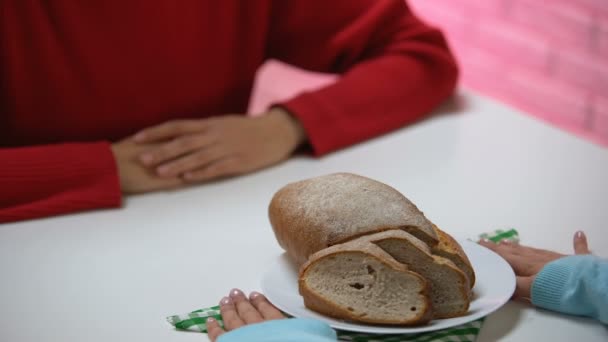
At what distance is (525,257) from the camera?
0.92 meters

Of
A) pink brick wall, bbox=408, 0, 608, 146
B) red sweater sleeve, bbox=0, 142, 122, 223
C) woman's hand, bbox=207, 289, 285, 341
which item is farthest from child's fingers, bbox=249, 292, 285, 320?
pink brick wall, bbox=408, 0, 608, 146

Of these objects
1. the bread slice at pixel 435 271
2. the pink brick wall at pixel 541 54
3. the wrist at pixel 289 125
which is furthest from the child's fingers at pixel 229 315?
the pink brick wall at pixel 541 54

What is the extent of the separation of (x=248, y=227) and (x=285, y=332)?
34 centimetres

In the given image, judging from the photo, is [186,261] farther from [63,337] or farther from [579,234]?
[579,234]

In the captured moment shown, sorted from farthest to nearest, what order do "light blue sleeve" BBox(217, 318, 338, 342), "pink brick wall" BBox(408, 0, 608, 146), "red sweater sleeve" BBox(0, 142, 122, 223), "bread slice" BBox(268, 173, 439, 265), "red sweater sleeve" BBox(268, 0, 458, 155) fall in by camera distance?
"pink brick wall" BBox(408, 0, 608, 146) → "red sweater sleeve" BBox(268, 0, 458, 155) → "red sweater sleeve" BBox(0, 142, 122, 223) → "bread slice" BBox(268, 173, 439, 265) → "light blue sleeve" BBox(217, 318, 338, 342)

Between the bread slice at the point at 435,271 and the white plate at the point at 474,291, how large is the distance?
12 millimetres

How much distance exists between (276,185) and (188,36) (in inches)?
12.2

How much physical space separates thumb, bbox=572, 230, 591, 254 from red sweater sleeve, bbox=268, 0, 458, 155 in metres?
0.43

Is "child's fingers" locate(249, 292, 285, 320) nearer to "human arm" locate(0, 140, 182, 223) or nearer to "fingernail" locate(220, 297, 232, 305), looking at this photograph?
"fingernail" locate(220, 297, 232, 305)

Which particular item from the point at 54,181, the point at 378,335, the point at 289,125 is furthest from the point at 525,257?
the point at 54,181

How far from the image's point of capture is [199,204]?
1139 mm

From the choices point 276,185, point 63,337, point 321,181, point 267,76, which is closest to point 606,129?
point 267,76

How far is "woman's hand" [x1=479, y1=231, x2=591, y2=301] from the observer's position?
868 mm

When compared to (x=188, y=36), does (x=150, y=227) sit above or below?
below
